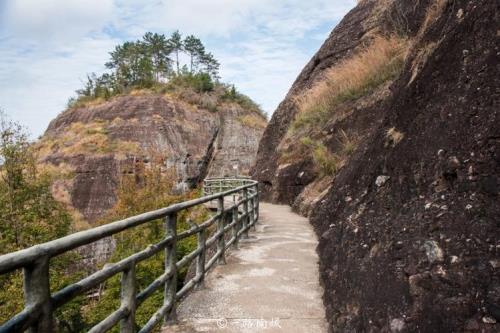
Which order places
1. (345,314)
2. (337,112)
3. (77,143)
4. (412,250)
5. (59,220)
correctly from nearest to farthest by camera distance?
(412,250)
(345,314)
(337,112)
(59,220)
(77,143)

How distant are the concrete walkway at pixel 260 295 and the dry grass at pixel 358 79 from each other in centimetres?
740

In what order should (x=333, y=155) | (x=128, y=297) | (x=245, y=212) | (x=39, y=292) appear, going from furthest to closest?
(x=333, y=155) < (x=245, y=212) < (x=128, y=297) < (x=39, y=292)

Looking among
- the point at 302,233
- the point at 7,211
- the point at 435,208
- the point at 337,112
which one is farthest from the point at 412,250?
the point at 7,211

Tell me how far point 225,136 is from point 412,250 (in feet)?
163

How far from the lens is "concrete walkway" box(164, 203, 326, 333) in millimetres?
4398

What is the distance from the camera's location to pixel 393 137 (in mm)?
5383

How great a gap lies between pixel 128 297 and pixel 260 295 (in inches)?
96.4

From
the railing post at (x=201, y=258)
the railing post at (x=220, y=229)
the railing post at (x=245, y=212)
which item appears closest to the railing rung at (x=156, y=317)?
the railing post at (x=201, y=258)

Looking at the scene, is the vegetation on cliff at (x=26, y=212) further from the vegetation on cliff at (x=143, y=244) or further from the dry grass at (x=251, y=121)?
the dry grass at (x=251, y=121)

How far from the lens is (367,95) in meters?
14.1

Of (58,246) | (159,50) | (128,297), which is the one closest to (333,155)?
(128,297)

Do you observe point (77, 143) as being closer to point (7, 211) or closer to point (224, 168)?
Result: point (224, 168)

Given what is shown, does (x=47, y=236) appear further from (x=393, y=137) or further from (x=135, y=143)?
(x=135, y=143)

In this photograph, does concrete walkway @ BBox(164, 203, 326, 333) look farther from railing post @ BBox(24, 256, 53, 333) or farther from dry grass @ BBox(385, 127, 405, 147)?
railing post @ BBox(24, 256, 53, 333)
